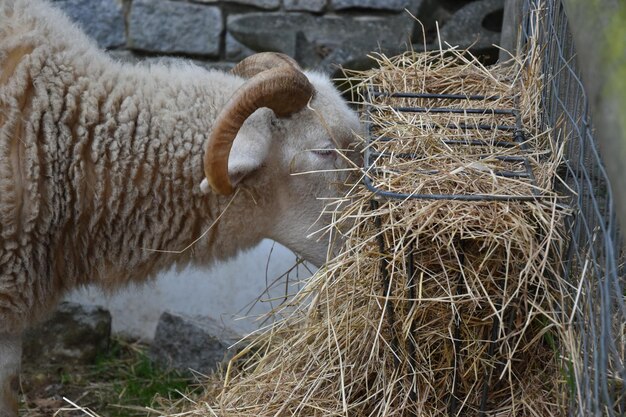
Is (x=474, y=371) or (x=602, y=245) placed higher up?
(x=602, y=245)

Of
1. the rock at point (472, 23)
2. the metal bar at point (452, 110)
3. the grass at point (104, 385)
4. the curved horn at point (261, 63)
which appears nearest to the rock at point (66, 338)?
the grass at point (104, 385)

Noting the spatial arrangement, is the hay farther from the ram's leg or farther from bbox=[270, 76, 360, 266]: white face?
the ram's leg

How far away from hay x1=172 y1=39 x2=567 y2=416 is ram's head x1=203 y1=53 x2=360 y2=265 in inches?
12.5

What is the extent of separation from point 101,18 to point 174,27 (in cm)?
51

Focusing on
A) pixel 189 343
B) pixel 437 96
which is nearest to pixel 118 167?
pixel 437 96

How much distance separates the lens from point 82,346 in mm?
5438

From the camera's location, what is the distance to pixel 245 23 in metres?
6.34

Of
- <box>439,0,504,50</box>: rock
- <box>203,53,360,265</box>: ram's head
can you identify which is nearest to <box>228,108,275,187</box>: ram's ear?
<box>203,53,360,265</box>: ram's head

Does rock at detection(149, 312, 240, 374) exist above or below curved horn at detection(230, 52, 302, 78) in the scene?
below

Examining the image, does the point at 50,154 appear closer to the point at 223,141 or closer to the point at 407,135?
the point at 223,141

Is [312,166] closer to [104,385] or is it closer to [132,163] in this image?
[132,163]

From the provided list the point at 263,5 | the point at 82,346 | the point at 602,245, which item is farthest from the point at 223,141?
the point at 263,5

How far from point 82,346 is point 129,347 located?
35 cm

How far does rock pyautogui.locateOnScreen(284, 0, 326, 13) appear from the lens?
21.0 ft
